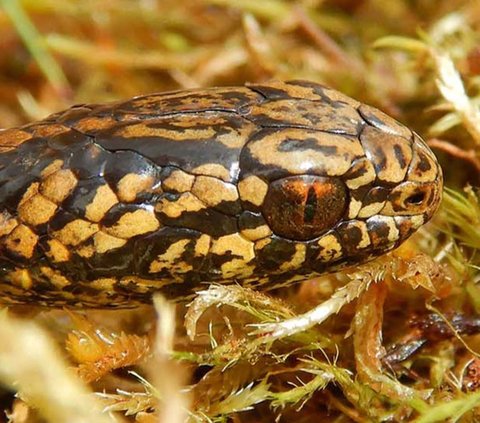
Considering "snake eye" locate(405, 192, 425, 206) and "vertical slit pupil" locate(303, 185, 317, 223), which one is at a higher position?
"vertical slit pupil" locate(303, 185, 317, 223)

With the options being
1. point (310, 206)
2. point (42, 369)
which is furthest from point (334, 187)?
point (42, 369)

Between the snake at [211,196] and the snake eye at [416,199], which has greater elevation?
the snake at [211,196]

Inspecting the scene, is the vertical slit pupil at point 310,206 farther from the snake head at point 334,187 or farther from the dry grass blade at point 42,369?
the dry grass blade at point 42,369

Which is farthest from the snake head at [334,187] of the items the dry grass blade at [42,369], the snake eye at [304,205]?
the dry grass blade at [42,369]

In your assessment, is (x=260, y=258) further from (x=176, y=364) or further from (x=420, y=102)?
(x=420, y=102)

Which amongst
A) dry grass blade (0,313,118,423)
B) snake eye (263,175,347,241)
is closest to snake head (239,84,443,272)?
snake eye (263,175,347,241)

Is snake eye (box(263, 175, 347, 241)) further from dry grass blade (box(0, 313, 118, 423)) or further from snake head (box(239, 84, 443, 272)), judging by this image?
dry grass blade (box(0, 313, 118, 423))

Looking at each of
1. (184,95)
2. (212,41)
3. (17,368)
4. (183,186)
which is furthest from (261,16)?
(17,368)
